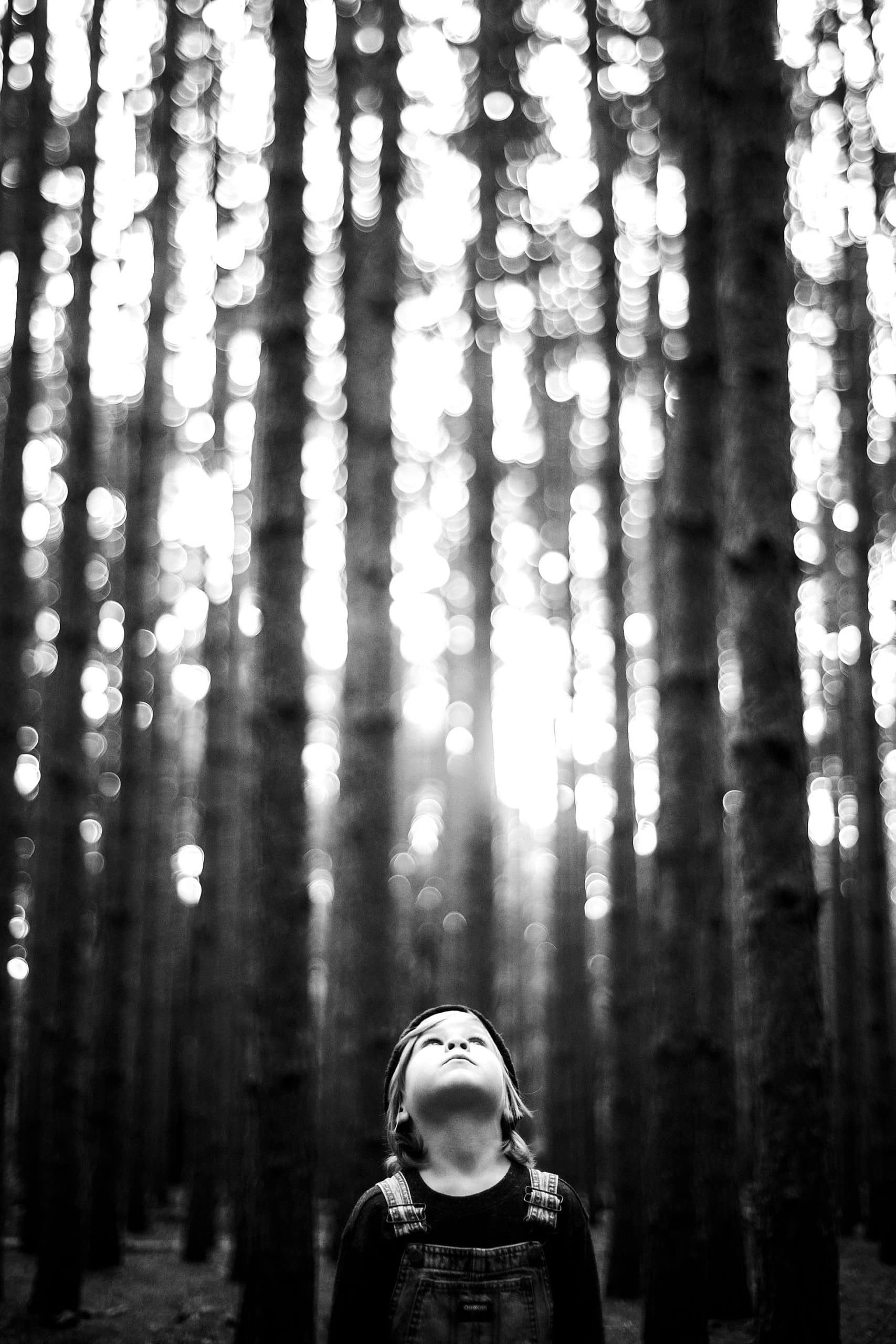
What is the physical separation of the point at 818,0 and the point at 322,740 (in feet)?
51.5

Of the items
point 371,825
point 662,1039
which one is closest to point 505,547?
point 371,825

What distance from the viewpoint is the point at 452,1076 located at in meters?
2.30

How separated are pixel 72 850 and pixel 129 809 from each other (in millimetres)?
1594

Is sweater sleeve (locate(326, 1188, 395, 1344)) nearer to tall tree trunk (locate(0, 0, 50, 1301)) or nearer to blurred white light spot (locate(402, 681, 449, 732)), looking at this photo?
tall tree trunk (locate(0, 0, 50, 1301))

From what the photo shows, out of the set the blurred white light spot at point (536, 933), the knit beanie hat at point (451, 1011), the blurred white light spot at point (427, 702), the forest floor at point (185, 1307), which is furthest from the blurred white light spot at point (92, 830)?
Answer: the knit beanie hat at point (451, 1011)

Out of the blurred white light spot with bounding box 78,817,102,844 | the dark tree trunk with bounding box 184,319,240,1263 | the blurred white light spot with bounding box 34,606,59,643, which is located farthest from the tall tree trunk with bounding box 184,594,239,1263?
the blurred white light spot with bounding box 78,817,102,844

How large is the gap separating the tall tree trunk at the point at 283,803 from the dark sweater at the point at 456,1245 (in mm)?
2699

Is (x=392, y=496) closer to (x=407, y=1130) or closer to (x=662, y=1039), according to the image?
(x=662, y=1039)

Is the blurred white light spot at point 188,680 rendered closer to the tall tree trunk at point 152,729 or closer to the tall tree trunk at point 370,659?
the tall tree trunk at point 152,729

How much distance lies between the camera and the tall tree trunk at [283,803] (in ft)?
15.3

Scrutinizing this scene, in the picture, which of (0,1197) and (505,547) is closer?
(0,1197)

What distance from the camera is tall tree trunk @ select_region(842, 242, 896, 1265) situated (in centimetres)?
969

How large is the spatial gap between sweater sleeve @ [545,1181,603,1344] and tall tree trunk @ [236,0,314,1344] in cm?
281

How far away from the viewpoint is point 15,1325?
6.28 m
